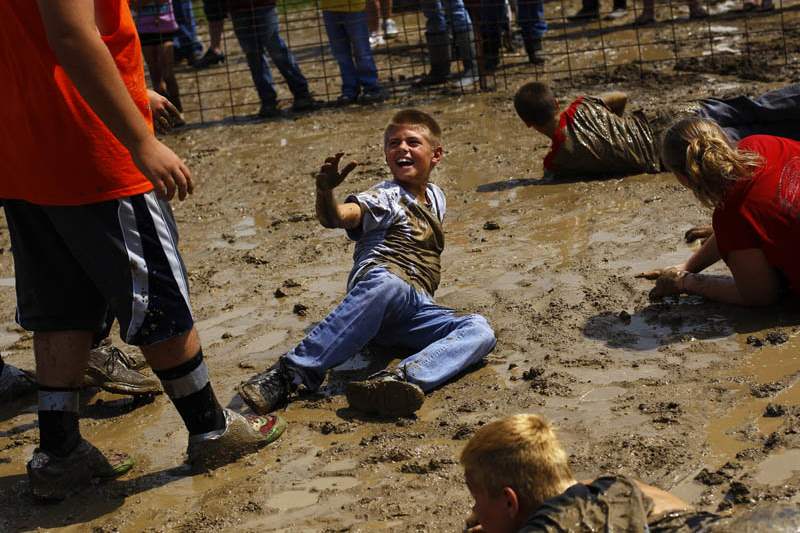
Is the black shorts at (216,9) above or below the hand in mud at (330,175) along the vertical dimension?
above

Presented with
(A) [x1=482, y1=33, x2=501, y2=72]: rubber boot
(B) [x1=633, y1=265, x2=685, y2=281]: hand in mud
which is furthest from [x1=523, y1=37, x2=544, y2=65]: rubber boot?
(B) [x1=633, y1=265, x2=685, y2=281]: hand in mud

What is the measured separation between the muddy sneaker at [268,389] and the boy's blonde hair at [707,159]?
1.79 meters

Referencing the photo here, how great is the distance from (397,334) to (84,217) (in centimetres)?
170

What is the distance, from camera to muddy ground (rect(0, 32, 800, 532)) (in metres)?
3.82

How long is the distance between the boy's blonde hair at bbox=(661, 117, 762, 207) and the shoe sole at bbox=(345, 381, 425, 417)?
4.66 feet

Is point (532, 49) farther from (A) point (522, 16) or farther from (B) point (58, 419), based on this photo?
(B) point (58, 419)

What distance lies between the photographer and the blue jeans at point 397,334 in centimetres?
468

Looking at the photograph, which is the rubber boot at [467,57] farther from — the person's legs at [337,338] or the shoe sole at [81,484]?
the shoe sole at [81,484]

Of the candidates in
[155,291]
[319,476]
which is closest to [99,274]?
[155,291]

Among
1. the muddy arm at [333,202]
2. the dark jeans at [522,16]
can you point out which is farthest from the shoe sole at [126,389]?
the dark jeans at [522,16]

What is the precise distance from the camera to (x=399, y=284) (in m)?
4.95

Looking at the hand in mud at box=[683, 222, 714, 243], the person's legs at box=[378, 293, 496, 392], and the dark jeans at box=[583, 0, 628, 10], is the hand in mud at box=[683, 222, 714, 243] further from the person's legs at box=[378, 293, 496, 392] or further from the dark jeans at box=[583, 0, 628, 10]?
the dark jeans at box=[583, 0, 628, 10]

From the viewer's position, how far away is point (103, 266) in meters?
3.80

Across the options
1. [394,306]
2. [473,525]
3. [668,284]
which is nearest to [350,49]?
[668,284]
